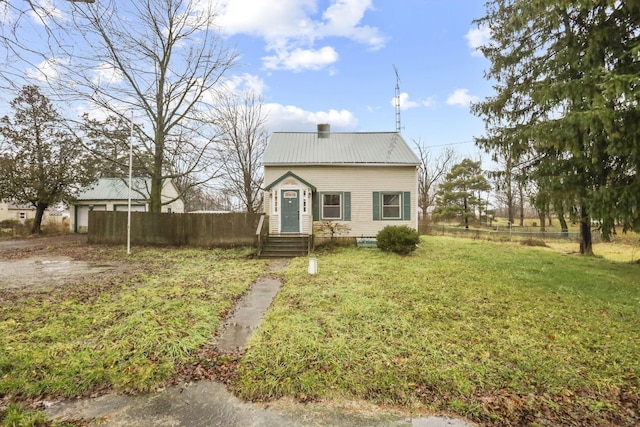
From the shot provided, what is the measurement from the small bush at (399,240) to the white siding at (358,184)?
79.2 inches

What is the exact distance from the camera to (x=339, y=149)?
600 inches

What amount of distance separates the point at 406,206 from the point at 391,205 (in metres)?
0.66

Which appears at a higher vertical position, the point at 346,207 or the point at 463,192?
the point at 463,192

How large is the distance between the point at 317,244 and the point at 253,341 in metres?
9.59

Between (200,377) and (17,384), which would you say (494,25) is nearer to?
(200,377)

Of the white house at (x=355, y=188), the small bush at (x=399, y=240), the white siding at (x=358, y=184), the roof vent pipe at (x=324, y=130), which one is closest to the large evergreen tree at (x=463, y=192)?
the white house at (x=355, y=188)

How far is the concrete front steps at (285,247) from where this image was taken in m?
12.0

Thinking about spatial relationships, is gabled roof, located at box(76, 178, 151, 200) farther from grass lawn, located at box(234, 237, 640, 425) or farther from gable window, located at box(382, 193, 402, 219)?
grass lawn, located at box(234, 237, 640, 425)

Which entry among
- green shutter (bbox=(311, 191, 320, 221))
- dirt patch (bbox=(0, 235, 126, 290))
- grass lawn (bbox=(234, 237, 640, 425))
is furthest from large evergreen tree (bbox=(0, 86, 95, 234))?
grass lawn (bbox=(234, 237, 640, 425))

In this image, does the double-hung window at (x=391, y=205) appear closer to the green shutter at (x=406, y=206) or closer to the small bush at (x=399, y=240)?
the green shutter at (x=406, y=206)

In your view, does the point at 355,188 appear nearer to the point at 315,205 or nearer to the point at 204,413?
the point at 315,205

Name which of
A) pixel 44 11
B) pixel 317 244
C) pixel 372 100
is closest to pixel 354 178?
pixel 317 244

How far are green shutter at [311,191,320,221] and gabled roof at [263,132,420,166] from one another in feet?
4.67

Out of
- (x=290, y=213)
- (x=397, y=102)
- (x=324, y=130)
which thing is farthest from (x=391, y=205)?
(x=397, y=102)
